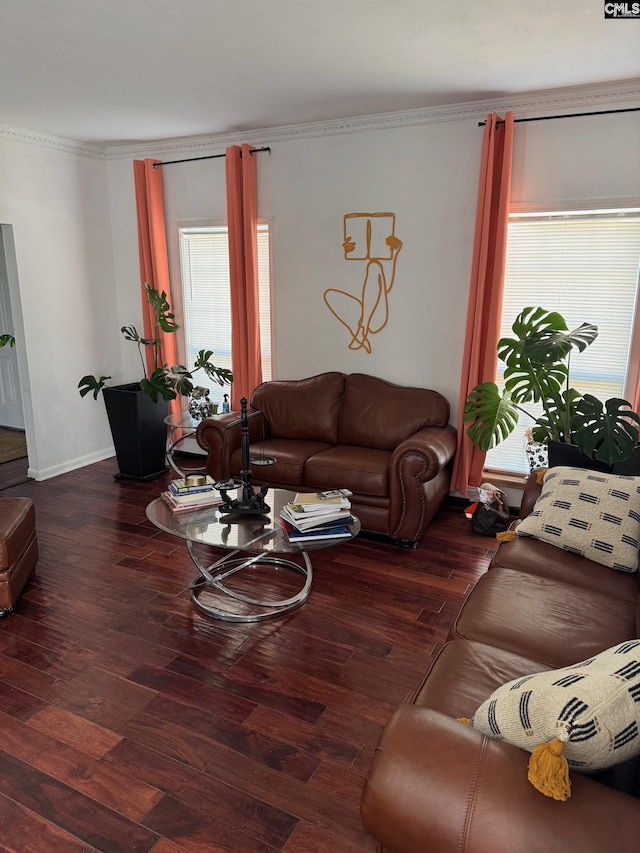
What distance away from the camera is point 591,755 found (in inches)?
48.5

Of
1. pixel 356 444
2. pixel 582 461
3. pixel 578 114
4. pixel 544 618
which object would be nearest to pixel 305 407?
pixel 356 444

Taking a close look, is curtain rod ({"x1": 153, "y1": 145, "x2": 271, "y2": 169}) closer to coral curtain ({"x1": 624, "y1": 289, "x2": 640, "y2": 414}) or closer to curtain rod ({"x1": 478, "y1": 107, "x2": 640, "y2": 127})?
curtain rod ({"x1": 478, "y1": 107, "x2": 640, "y2": 127})

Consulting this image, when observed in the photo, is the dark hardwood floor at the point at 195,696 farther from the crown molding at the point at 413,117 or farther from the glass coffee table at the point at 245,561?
the crown molding at the point at 413,117

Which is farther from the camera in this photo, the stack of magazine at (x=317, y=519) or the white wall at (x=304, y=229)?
the white wall at (x=304, y=229)

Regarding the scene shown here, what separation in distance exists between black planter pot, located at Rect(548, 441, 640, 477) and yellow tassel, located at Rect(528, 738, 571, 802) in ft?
8.10

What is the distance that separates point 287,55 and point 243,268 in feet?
6.44

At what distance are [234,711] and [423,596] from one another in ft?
4.29

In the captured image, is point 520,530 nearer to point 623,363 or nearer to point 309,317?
point 623,363

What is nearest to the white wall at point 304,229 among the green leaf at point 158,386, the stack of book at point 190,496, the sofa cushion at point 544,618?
the green leaf at point 158,386

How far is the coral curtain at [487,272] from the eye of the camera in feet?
13.0

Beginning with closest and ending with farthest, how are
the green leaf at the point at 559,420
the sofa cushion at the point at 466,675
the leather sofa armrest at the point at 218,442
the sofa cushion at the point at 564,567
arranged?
the sofa cushion at the point at 466,675 → the sofa cushion at the point at 564,567 → the green leaf at the point at 559,420 → the leather sofa armrest at the point at 218,442

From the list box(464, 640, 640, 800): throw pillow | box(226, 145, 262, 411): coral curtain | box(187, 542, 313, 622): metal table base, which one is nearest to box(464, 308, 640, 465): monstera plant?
box(187, 542, 313, 622): metal table base

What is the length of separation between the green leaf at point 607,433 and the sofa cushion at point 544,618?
45.1 inches

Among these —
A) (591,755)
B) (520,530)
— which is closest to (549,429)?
(520,530)
